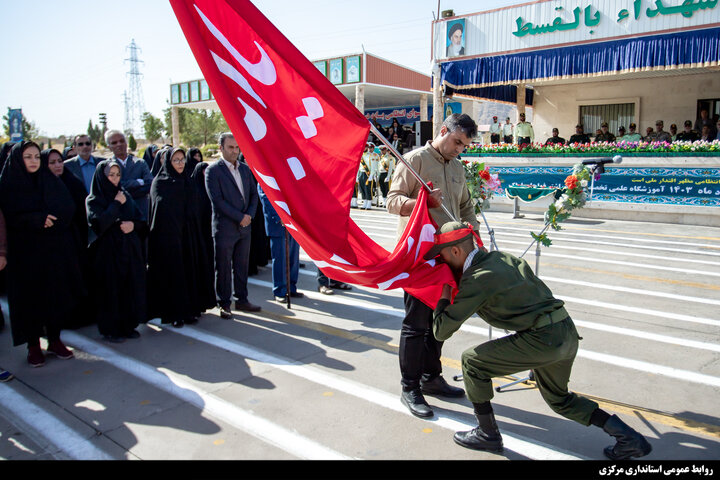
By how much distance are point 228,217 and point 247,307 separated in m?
1.12

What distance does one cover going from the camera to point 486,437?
3.42 meters

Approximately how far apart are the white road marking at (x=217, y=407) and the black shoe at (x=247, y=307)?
5.45 ft

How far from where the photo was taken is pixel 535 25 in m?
18.2

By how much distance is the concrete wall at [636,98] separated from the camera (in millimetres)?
19812

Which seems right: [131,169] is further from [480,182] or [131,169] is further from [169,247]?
[480,182]

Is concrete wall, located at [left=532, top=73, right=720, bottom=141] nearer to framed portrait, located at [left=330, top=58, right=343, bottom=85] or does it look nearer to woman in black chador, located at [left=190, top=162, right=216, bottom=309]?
framed portrait, located at [left=330, top=58, right=343, bottom=85]

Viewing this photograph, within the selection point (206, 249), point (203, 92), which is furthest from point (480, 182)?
point (203, 92)

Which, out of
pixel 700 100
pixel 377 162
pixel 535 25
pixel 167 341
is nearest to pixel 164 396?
pixel 167 341

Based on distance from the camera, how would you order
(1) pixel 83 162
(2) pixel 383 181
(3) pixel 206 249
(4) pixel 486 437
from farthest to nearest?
1. (2) pixel 383 181
2. (1) pixel 83 162
3. (3) pixel 206 249
4. (4) pixel 486 437

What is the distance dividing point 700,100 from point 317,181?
20818 mm

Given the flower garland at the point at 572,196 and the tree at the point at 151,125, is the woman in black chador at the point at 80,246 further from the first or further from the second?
the tree at the point at 151,125

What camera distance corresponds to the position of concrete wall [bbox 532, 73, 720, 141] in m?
19.8

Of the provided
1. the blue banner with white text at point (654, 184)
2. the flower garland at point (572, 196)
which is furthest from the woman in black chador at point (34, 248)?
the blue banner with white text at point (654, 184)

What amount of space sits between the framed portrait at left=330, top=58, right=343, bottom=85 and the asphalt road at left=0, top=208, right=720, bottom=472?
24.1 m
